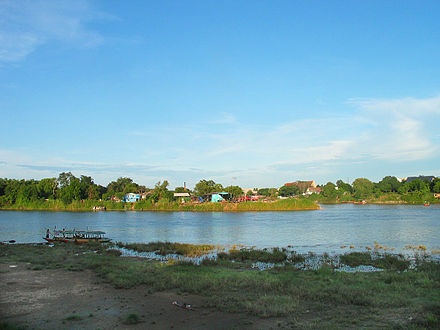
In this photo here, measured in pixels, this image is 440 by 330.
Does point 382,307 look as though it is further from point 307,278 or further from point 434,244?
point 434,244

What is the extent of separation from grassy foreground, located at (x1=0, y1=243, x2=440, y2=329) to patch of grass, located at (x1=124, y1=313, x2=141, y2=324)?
3204 millimetres

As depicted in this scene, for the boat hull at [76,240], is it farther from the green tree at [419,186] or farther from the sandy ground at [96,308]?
the green tree at [419,186]

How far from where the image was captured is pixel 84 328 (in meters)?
12.1

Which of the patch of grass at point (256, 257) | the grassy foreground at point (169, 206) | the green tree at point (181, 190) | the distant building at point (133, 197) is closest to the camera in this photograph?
the patch of grass at point (256, 257)

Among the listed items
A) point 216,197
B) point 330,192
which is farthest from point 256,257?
point 330,192

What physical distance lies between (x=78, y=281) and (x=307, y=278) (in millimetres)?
12778

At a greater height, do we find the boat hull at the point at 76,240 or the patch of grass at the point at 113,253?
the boat hull at the point at 76,240

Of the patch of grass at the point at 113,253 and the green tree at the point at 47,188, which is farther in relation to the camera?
the green tree at the point at 47,188

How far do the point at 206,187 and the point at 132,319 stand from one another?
13255 cm

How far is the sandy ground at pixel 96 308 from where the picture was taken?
489 inches

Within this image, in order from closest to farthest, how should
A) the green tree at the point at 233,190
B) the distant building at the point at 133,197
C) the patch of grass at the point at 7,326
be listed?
1. the patch of grass at the point at 7,326
2. the green tree at the point at 233,190
3. the distant building at the point at 133,197

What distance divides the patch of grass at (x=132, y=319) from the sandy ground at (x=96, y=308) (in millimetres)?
177

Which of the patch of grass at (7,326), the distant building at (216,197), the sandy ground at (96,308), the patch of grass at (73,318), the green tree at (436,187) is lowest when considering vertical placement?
the sandy ground at (96,308)

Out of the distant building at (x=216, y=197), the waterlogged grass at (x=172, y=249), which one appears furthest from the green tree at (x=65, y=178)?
the waterlogged grass at (x=172, y=249)
